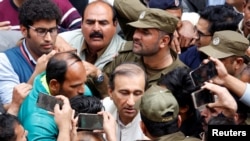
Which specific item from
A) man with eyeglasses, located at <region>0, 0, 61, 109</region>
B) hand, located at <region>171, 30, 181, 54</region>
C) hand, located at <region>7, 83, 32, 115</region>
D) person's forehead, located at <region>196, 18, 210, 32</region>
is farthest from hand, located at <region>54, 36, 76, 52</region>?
person's forehead, located at <region>196, 18, 210, 32</region>

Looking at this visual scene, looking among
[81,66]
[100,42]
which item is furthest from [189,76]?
[100,42]

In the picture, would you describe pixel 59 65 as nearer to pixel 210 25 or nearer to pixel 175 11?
pixel 210 25

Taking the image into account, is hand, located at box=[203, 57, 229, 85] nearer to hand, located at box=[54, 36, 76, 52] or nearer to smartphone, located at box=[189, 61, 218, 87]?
smartphone, located at box=[189, 61, 218, 87]

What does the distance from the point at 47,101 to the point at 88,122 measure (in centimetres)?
30

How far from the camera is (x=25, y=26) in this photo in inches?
247

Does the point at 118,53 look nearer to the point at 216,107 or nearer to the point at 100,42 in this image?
the point at 100,42

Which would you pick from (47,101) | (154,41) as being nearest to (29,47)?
(154,41)

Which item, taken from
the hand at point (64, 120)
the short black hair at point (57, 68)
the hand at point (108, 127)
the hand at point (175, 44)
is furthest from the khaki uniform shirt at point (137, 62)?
the hand at point (64, 120)

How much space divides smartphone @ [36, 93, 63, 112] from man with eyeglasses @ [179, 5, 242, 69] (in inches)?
73.9

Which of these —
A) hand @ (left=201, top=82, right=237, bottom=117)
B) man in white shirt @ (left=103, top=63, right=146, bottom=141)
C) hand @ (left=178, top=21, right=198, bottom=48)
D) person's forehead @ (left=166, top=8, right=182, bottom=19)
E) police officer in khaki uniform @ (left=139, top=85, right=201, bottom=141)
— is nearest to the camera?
police officer in khaki uniform @ (left=139, top=85, right=201, bottom=141)

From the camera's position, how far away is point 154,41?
21.1ft

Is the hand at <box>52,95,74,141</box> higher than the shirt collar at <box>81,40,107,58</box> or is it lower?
higher

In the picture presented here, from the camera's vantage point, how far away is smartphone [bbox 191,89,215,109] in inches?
209

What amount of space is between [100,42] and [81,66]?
3.43 feet
